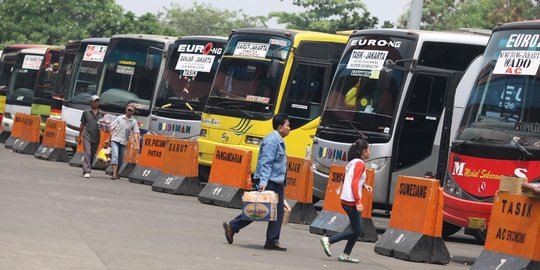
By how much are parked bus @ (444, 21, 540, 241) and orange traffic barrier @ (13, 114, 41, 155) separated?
21.0 meters

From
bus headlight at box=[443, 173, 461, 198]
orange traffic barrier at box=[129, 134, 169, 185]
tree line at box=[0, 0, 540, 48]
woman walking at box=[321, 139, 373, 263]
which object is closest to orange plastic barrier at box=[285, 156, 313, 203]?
bus headlight at box=[443, 173, 461, 198]

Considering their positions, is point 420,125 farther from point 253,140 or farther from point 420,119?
point 253,140

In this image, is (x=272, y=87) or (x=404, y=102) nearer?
(x=404, y=102)

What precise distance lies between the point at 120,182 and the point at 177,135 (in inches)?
86.6

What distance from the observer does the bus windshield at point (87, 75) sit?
34406 millimetres

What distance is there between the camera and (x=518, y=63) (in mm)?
16516

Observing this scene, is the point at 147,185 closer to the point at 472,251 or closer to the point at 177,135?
the point at 177,135

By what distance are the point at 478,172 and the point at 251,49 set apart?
986cm

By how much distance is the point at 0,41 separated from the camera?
80562 mm

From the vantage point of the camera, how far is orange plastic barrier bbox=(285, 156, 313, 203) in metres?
20.5

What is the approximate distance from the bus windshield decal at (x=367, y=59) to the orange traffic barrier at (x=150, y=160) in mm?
6128

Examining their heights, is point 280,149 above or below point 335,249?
above

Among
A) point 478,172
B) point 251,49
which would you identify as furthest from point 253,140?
point 478,172

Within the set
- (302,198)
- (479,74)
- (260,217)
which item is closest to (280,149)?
(260,217)
